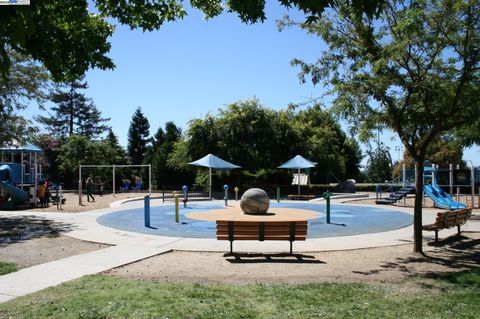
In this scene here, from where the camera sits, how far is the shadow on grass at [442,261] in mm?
9727

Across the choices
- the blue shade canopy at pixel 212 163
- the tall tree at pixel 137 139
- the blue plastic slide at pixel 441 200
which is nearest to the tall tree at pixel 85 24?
the blue plastic slide at pixel 441 200

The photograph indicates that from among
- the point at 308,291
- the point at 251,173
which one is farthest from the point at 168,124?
the point at 308,291

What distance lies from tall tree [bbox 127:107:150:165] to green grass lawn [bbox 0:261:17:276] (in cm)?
6033

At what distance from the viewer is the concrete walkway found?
340 inches

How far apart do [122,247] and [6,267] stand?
11.0ft

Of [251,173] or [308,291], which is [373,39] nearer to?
[308,291]

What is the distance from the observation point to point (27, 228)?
17516 mm

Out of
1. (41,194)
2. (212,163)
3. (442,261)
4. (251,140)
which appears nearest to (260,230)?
(442,261)

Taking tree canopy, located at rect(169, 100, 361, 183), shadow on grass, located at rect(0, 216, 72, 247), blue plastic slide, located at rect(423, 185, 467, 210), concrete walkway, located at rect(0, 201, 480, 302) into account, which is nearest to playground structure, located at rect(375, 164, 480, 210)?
blue plastic slide, located at rect(423, 185, 467, 210)

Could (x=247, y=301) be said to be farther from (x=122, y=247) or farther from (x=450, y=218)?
(x=450, y=218)

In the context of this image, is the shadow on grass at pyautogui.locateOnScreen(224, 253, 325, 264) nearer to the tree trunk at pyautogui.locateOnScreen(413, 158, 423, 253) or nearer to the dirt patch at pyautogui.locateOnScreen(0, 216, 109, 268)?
the tree trunk at pyautogui.locateOnScreen(413, 158, 423, 253)

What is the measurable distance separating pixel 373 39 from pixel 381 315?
26.1 feet

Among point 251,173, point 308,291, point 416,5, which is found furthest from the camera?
point 251,173

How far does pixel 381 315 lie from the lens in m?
6.29
